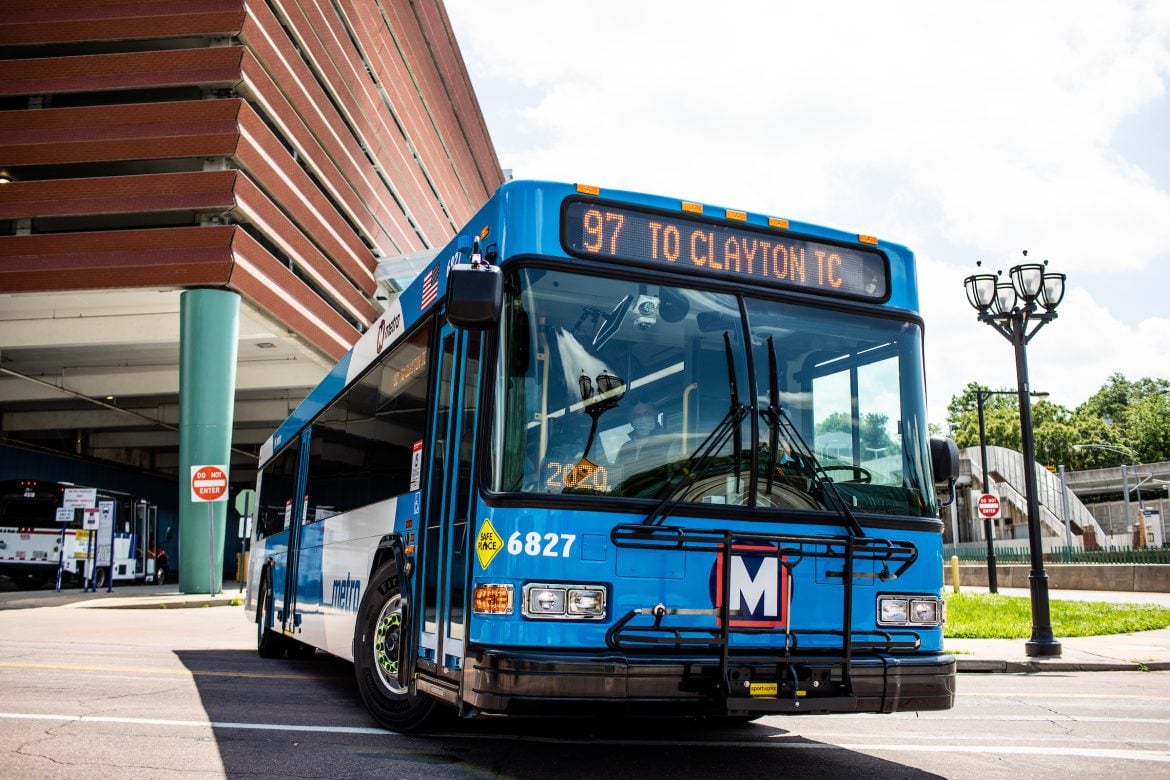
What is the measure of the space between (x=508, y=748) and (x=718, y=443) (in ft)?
7.67

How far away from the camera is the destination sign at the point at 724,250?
5.59m

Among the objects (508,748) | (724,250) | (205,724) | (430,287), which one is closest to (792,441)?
(724,250)

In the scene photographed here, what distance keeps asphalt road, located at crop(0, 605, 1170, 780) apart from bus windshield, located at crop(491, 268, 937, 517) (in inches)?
62.5

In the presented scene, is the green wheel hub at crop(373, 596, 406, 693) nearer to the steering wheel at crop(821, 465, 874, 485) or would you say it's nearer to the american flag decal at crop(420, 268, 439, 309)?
the american flag decal at crop(420, 268, 439, 309)

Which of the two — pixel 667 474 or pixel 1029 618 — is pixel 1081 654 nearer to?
pixel 1029 618

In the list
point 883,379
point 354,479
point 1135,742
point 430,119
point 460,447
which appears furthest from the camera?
point 430,119

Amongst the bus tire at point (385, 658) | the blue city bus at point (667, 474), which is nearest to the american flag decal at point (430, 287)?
the blue city bus at point (667, 474)

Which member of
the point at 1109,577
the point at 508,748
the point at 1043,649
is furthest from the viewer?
the point at 1109,577

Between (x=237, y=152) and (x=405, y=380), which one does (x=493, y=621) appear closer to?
(x=405, y=380)

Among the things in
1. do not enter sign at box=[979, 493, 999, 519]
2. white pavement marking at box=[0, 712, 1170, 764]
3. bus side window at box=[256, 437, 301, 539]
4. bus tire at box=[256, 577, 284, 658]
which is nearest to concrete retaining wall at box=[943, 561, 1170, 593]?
do not enter sign at box=[979, 493, 999, 519]

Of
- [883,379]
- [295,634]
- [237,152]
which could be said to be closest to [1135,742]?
[883,379]

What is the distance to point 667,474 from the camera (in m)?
5.27

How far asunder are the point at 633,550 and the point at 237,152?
79.5ft

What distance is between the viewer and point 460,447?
18.3ft
